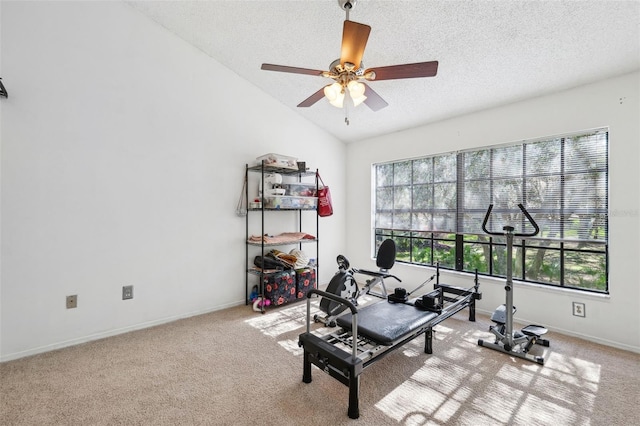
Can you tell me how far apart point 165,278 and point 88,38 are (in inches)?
96.2

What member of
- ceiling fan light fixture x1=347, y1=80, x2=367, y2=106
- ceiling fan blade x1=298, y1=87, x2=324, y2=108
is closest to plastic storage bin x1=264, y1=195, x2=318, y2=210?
ceiling fan blade x1=298, y1=87, x2=324, y2=108

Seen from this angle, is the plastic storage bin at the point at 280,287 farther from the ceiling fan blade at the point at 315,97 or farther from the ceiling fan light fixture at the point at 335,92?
the ceiling fan light fixture at the point at 335,92

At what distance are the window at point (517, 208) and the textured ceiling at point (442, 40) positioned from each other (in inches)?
25.6

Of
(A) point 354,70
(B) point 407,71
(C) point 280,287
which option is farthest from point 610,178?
(C) point 280,287

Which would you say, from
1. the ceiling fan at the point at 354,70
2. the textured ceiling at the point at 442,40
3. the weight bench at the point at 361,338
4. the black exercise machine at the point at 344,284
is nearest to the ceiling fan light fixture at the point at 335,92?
the ceiling fan at the point at 354,70

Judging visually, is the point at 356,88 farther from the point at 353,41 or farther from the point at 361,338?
the point at 361,338

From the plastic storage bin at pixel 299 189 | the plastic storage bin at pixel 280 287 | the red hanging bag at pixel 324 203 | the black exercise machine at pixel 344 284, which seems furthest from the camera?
the red hanging bag at pixel 324 203

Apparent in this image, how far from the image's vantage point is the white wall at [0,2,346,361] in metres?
2.33

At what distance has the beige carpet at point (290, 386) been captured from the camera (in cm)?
169

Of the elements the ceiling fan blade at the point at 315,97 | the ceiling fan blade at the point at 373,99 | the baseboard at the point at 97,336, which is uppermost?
the ceiling fan blade at the point at 315,97

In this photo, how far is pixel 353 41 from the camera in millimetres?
1704

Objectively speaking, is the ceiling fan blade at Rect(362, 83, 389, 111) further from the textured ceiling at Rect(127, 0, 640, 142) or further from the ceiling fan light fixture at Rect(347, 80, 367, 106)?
the textured ceiling at Rect(127, 0, 640, 142)

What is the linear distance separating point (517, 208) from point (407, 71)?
7.38 feet

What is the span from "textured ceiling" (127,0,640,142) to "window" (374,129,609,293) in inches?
25.6
